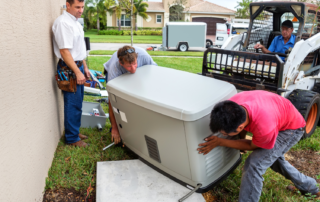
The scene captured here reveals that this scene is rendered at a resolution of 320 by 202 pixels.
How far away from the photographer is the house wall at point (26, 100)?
168 centimetres

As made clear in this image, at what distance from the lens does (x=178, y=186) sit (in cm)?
237

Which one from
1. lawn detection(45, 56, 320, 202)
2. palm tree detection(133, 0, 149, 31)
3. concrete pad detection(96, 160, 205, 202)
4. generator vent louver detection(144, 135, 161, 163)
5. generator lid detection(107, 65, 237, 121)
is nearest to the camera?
generator lid detection(107, 65, 237, 121)

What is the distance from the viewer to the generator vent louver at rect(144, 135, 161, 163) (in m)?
2.37

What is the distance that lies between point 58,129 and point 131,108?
1495 mm

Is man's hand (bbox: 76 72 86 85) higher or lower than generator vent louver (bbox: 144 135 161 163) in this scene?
higher

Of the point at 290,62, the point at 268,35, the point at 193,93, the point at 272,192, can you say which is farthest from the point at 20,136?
the point at 268,35

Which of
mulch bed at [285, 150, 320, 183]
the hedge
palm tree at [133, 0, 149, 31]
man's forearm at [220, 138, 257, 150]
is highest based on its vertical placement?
palm tree at [133, 0, 149, 31]

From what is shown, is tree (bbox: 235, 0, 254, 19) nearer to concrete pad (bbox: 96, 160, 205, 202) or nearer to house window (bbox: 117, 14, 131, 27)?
house window (bbox: 117, 14, 131, 27)

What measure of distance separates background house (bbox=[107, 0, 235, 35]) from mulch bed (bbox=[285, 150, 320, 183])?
30.6m

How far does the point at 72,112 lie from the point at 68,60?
67cm

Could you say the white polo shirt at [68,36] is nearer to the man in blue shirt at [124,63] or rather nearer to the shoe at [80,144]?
the man in blue shirt at [124,63]

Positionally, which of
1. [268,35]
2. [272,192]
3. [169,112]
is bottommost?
[272,192]

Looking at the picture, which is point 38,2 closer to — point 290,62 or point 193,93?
point 193,93

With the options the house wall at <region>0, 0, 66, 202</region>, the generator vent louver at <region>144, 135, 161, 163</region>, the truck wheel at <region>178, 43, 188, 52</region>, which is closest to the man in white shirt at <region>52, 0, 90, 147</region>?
the house wall at <region>0, 0, 66, 202</region>
